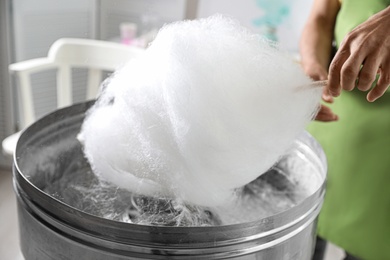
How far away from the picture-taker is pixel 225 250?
24.5 inches

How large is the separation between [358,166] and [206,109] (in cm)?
48

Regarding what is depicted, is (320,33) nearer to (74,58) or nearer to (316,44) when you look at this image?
(316,44)

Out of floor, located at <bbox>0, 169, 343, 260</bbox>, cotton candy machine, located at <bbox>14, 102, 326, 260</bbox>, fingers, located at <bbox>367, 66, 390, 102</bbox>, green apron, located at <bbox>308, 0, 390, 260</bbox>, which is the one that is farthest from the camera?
floor, located at <bbox>0, 169, 343, 260</bbox>

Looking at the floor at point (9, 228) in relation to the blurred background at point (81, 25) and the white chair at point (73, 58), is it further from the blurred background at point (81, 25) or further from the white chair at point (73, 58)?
the white chair at point (73, 58)

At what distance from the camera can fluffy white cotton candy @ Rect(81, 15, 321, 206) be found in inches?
25.3

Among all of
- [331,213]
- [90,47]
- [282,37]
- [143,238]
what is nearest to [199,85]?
[143,238]

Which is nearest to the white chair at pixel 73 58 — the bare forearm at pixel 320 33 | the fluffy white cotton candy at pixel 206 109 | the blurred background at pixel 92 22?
the blurred background at pixel 92 22

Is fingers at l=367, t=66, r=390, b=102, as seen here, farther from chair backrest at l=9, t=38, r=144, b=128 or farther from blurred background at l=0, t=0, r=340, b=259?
blurred background at l=0, t=0, r=340, b=259

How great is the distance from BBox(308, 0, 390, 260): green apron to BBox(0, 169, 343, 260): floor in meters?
0.91

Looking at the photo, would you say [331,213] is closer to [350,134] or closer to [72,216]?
[350,134]

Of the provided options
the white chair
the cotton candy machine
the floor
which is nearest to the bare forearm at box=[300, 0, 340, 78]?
the cotton candy machine

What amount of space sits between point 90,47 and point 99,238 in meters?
1.32

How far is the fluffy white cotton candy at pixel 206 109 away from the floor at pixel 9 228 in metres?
1.22

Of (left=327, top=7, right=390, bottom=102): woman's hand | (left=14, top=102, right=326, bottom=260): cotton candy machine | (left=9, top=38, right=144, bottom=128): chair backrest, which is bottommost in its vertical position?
(left=9, top=38, right=144, bottom=128): chair backrest
